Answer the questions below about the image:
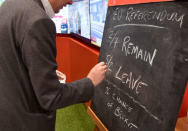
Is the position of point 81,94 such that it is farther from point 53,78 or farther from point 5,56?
point 5,56

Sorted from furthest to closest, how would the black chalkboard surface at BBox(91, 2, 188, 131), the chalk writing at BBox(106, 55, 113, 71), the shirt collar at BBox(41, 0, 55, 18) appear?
the chalk writing at BBox(106, 55, 113, 71) → the shirt collar at BBox(41, 0, 55, 18) → the black chalkboard surface at BBox(91, 2, 188, 131)

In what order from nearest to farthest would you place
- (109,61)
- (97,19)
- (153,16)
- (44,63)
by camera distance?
1. (44,63)
2. (153,16)
3. (109,61)
4. (97,19)

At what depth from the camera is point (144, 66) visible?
0.97 meters

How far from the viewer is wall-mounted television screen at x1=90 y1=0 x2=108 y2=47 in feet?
7.10

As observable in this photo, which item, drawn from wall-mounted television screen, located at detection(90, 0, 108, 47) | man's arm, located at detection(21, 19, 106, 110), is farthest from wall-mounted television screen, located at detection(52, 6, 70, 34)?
man's arm, located at detection(21, 19, 106, 110)

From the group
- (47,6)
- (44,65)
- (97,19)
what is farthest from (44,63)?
(97,19)

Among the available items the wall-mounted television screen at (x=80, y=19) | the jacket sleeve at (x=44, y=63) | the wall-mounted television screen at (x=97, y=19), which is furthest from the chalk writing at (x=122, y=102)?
the wall-mounted television screen at (x=80, y=19)

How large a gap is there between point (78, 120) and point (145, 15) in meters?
2.03

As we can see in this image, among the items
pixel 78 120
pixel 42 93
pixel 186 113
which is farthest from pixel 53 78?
pixel 78 120

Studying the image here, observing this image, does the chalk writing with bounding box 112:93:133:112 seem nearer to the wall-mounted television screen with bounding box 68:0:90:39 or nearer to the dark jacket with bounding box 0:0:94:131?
the dark jacket with bounding box 0:0:94:131

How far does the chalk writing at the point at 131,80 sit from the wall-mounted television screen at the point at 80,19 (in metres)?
1.59

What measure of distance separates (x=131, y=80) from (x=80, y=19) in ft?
7.08

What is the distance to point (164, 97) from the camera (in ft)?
2.74

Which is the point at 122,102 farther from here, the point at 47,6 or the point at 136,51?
the point at 47,6
